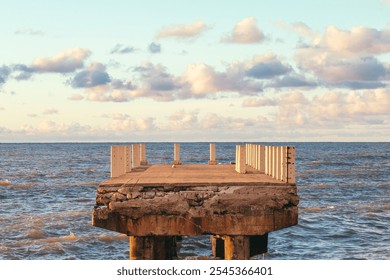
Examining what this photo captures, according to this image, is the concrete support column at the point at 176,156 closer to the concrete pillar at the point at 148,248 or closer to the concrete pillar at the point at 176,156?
the concrete pillar at the point at 176,156

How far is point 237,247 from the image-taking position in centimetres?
1405

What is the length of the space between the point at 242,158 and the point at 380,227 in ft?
48.4

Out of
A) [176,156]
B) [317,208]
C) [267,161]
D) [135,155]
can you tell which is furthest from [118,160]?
[317,208]

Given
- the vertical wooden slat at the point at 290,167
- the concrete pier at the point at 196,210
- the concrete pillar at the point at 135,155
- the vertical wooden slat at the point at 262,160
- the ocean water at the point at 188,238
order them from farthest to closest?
the ocean water at the point at 188,238, the concrete pillar at the point at 135,155, the vertical wooden slat at the point at 262,160, the vertical wooden slat at the point at 290,167, the concrete pier at the point at 196,210

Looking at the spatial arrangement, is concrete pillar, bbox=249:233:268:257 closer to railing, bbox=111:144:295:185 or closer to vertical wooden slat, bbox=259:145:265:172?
railing, bbox=111:144:295:185

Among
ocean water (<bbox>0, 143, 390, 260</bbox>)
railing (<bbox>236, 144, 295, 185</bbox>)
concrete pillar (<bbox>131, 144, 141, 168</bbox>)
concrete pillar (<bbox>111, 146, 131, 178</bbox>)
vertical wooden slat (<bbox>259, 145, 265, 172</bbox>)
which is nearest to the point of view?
railing (<bbox>236, 144, 295, 185</bbox>)

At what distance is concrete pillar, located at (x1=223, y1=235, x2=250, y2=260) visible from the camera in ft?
45.8

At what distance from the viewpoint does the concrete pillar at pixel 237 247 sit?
14.0m

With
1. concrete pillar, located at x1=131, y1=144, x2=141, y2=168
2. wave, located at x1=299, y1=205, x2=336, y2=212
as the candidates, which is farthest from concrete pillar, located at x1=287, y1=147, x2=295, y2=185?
wave, located at x1=299, y1=205, x2=336, y2=212

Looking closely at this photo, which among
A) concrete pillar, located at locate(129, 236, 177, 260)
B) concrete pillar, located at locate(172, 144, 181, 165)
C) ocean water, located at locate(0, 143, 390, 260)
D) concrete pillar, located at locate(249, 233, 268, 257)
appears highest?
concrete pillar, located at locate(172, 144, 181, 165)

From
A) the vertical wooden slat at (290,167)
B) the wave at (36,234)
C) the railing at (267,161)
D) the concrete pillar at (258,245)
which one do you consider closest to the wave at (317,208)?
the railing at (267,161)

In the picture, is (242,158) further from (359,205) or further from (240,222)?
(359,205)

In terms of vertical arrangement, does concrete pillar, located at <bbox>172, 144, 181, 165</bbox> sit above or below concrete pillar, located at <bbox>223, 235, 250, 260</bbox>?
above

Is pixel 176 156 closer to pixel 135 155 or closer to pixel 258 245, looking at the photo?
pixel 135 155
